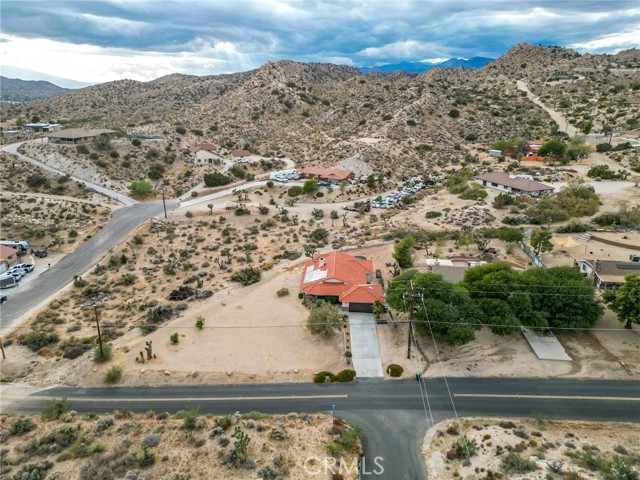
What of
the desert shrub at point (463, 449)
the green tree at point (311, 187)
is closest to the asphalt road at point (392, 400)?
the desert shrub at point (463, 449)

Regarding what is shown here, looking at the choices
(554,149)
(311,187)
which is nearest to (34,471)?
(311,187)

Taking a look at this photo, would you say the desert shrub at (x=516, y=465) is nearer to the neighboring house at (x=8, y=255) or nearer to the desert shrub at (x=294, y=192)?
the neighboring house at (x=8, y=255)

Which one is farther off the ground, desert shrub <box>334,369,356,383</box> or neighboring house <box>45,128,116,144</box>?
neighboring house <box>45,128,116,144</box>

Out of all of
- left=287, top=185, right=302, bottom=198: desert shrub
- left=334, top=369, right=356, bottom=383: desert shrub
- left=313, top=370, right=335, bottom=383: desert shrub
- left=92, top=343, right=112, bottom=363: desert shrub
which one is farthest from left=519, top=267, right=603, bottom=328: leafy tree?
left=287, top=185, right=302, bottom=198: desert shrub

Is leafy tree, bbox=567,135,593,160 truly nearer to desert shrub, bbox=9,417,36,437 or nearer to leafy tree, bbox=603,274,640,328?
leafy tree, bbox=603,274,640,328

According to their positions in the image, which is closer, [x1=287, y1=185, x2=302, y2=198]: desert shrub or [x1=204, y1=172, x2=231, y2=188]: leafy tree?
[x1=287, y1=185, x2=302, y2=198]: desert shrub
